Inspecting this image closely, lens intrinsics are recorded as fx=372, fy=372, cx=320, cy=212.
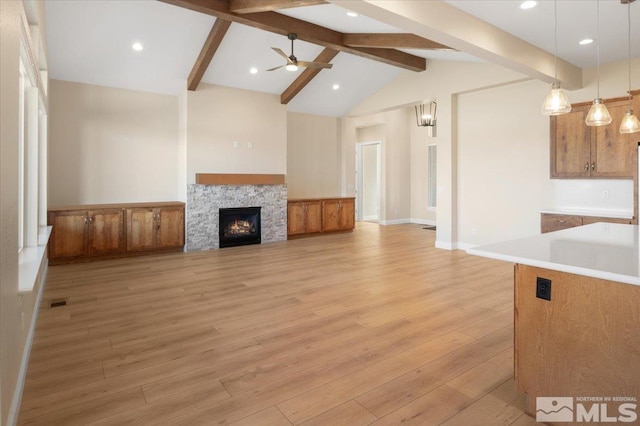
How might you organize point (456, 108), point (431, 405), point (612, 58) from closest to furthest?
1. point (431, 405)
2. point (612, 58)
3. point (456, 108)

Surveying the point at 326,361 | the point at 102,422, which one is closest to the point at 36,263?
the point at 102,422

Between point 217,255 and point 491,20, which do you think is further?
point 217,255

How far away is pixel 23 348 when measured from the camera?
258 cm

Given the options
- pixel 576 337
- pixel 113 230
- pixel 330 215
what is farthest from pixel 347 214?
pixel 576 337

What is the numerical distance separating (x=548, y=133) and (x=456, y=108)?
1.73m

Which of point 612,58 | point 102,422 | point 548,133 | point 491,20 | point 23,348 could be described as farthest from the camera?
point 548,133

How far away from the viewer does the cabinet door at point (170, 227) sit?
21.8 feet

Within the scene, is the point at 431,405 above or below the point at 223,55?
below

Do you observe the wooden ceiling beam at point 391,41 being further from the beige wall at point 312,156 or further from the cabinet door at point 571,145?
the beige wall at point 312,156

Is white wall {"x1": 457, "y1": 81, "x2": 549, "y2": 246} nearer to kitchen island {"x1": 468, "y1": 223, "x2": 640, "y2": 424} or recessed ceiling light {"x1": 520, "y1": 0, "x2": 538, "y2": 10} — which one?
recessed ceiling light {"x1": 520, "y1": 0, "x2": 538, "y2": 10}

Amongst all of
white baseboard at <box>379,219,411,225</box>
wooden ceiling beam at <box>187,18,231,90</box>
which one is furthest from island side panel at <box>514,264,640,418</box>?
white baseboard at <box>379,219,411,225</box>

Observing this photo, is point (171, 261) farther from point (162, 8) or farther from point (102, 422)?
point (102, 422)

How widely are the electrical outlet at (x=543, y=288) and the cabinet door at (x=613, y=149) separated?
13.0 feet

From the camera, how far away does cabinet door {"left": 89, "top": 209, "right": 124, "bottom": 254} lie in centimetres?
598
